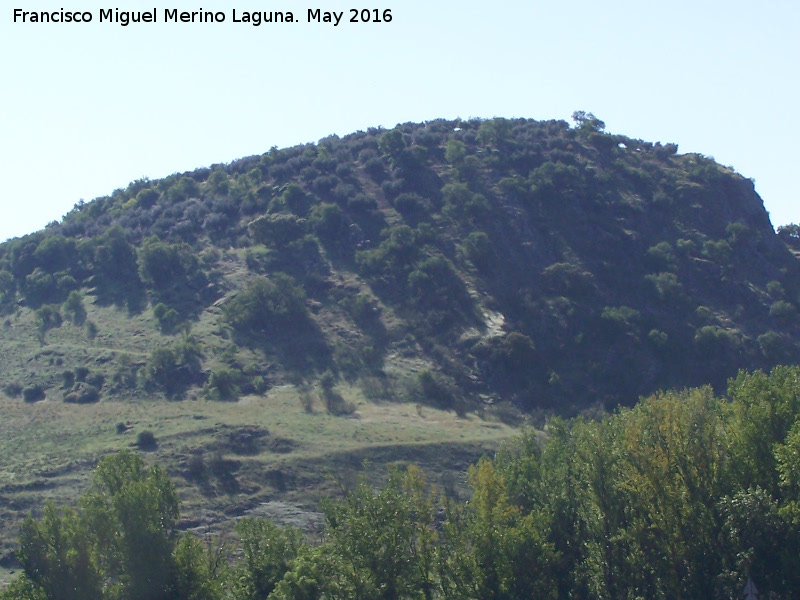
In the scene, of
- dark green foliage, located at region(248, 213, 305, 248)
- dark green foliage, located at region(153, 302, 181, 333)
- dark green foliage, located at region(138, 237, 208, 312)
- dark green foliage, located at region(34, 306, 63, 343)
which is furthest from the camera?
dark green foliage, located at region(248, 213, 305, 248)

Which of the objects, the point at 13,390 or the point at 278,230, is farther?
the point at 278,230

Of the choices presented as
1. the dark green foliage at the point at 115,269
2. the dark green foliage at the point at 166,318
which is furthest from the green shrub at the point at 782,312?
the dark green foliage at the point at 115,269

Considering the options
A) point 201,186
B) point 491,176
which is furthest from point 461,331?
point 201,186

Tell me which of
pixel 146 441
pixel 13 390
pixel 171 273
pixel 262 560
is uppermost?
pixel 171 273

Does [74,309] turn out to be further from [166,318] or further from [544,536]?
[544,536]

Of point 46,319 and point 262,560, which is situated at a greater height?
point 46,319

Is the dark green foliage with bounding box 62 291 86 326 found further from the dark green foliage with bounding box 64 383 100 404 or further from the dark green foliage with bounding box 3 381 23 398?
the dark green foliage with bounding box 64 383 100 404

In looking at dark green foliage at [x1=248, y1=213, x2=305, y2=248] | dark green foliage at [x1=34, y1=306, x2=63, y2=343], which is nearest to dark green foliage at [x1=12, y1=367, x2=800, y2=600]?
dark green foliage at [x1=34, y1=306, x2=63, y2=343]

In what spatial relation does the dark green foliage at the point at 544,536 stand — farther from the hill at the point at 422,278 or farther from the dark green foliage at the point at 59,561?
the hill at the point at 422,278

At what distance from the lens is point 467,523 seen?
33.7m

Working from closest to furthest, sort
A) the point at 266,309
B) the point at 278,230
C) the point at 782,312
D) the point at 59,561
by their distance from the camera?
the point at 59,561, the point at 266,309, the point at 782,312, the point at 278,230

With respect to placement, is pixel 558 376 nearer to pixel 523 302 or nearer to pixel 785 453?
pixel 523 302

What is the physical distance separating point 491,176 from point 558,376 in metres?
29.0

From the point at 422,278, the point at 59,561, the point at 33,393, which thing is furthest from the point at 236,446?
the point at 422,278
